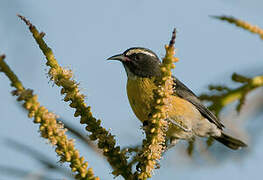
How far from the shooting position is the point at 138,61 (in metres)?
5.41

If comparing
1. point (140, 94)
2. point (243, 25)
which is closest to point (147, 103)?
point (140, 94)

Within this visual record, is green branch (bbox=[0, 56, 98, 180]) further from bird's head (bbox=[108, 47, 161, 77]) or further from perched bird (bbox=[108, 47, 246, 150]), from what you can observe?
bird's head (bbox=[108, 47, 161, 77])

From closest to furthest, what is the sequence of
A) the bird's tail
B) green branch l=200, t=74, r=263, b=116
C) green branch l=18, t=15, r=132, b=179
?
green branch l=200, t=74, r=263, b=116 → green branch l=18, t=15, r=132, b=179 → the bird's tail

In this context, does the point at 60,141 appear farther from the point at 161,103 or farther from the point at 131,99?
the point at 131,99

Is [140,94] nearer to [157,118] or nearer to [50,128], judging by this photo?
[157,118]

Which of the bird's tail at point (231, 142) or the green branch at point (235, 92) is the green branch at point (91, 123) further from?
the bird's tail at point (231, 142)

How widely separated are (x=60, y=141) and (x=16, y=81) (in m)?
0.37

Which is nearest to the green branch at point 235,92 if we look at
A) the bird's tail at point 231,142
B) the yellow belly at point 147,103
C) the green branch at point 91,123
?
the green branch at point 91,123

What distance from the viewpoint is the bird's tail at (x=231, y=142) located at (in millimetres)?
5668

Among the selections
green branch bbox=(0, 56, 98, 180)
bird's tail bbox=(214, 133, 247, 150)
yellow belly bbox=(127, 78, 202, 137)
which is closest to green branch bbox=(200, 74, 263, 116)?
green branch bbox=(0, 56, 98, 180)

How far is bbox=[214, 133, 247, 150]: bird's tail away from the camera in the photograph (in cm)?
567

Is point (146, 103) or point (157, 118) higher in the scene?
point (146, 103)

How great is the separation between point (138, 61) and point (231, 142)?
1.81m

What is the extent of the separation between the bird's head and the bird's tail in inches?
60.4
